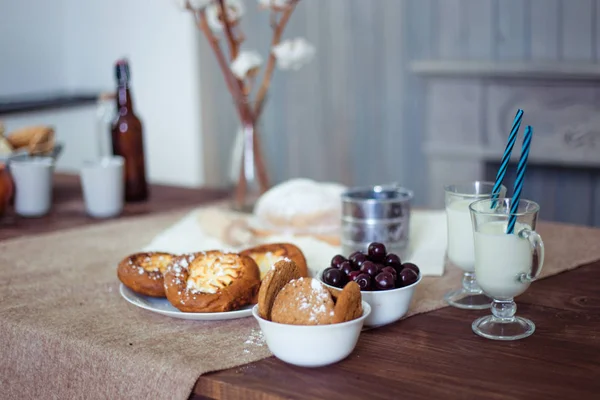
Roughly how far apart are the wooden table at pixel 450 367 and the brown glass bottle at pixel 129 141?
99 centimetres

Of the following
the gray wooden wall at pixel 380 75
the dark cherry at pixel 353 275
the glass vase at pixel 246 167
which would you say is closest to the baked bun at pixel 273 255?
the dark cherry at pixel 353 275

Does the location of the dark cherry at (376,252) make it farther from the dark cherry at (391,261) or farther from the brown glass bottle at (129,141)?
the brown glass bottle at (129,141)

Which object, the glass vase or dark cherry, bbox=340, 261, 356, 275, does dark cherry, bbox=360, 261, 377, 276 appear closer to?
dark cherry, bbox=340, 261, 356, 275

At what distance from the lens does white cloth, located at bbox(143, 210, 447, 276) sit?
1.37 m

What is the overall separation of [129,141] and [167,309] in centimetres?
82

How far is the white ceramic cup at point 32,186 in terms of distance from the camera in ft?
5.82

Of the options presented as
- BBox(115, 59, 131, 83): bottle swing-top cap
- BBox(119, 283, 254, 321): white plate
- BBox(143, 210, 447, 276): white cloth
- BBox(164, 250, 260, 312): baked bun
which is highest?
BBox(115, 59, 131, 83): bottle swing-top cap

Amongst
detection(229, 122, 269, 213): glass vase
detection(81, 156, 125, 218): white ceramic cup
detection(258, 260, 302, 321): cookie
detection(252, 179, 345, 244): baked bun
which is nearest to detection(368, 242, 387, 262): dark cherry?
detection(258, 260, 302, 321): cookie

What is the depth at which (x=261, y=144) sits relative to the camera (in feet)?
5.76

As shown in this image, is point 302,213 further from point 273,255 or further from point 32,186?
point 32,186

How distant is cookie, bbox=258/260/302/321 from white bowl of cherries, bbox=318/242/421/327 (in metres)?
0.06

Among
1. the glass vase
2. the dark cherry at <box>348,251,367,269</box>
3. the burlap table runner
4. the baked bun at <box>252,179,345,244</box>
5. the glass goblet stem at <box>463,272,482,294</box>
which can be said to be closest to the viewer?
the burlap table runner

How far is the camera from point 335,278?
105cm

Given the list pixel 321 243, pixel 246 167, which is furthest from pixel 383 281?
pixel 246 167
